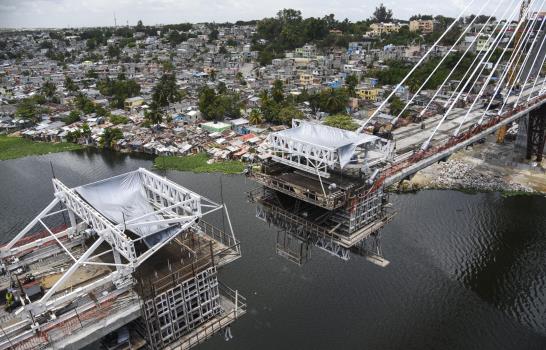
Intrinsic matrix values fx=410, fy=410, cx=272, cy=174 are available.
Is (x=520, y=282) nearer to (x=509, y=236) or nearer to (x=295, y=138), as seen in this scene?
(x=509, y=236)

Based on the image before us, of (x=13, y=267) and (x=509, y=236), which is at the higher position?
(x=13, y=267)

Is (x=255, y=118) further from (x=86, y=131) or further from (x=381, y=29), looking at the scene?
(x=381, y=29)

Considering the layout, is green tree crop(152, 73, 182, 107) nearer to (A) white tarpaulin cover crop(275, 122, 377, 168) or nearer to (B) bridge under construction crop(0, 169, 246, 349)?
(A) white tarpaulin cover crop(275, 122, 377, 168)

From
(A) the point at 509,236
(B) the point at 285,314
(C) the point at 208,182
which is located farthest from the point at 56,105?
(A) the point at 509,236

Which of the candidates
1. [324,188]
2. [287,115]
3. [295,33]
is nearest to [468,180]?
[287,115]

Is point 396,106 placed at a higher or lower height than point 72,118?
higher
